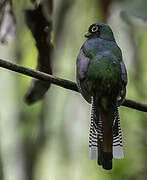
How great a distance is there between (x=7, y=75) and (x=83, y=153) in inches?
55.5

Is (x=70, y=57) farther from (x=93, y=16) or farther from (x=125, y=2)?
(x=125, y=2)

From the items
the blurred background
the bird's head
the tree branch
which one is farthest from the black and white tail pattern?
the blurred background

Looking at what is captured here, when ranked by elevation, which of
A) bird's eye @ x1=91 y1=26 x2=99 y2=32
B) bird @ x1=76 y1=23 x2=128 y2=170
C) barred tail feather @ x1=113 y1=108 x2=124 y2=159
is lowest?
barred tail feather @ x1=113 y1=108 x2=124 y2=159

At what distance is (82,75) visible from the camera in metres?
3.22

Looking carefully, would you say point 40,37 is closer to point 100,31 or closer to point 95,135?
point 100,31

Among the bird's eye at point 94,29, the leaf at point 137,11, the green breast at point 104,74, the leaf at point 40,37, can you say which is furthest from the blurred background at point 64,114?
the green breast at point 104,74

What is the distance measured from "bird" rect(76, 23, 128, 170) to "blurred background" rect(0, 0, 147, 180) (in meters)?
1.33

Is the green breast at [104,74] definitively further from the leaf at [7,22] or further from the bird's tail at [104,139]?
the leaf at [7,22]

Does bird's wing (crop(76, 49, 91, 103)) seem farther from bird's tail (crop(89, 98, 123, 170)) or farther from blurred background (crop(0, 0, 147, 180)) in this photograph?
blurred background (crop(0, 0, 147, 180))

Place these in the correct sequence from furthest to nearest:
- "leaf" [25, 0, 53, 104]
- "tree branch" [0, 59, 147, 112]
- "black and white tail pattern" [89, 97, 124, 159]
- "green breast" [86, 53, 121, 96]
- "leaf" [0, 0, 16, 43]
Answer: "leaf" [25, 0, 53, 104]
"leaf" [0, 0, 16, 43]
"green breast" [86, 53, 121, 96]
"black and white tail pattern" [89, 97, 124, 159]
"tree branch" [0, 59, 147, 112]

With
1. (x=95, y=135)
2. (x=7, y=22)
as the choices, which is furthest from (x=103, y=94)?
(x=7, y=22)

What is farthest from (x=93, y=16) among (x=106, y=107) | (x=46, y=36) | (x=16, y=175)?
(x=106, y=107)

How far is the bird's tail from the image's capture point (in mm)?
A: 2918

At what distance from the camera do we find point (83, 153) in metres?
6.39
